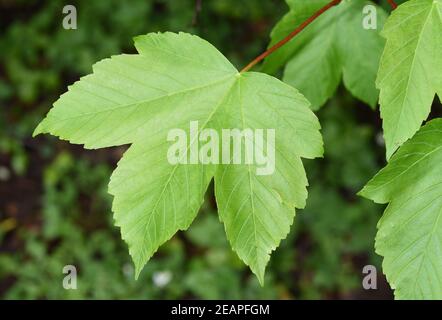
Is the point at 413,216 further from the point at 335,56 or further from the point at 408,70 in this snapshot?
the point at 335,56

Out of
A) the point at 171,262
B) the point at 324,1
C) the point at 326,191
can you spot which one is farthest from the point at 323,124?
the point at 324,1

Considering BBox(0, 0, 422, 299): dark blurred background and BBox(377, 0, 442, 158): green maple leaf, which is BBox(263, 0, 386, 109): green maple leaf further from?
BBox(0, 0, 422, 299): dark blurred background

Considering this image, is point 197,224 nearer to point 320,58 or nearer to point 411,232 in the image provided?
point 320,58

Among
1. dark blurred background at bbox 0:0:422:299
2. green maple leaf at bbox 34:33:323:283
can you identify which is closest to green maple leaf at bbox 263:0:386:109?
green maple leaf at bbox 34:33:323:283

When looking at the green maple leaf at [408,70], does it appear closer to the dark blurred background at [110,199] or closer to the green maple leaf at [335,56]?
the green maple leaf at [335,56]

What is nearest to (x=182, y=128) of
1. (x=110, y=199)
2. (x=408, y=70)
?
(x=408, y=70)
